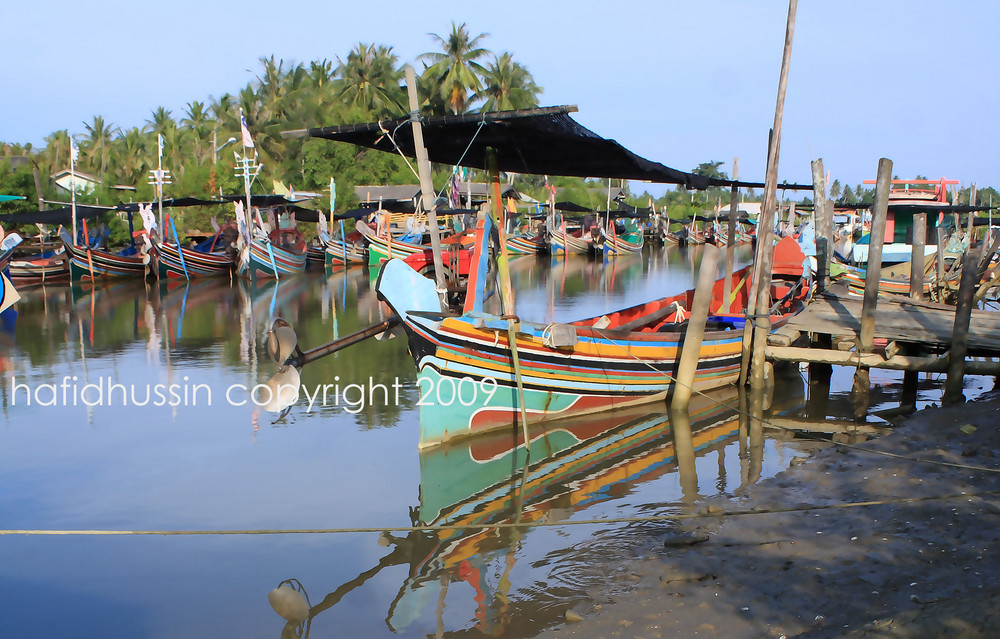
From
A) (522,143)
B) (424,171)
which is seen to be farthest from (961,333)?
(424,171)

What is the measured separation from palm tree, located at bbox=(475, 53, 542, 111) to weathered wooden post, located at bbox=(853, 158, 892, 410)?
136 ft

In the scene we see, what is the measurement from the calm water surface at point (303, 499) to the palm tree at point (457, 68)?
122 ft

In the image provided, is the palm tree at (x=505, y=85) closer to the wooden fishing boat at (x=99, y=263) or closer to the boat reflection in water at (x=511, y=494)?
the wooden fishing boat at (x=99, y=263)

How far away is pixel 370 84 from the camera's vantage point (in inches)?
1923

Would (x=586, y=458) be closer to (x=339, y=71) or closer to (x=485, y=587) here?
(x=485, y=587)

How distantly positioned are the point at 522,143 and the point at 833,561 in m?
5.62

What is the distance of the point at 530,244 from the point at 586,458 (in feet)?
108

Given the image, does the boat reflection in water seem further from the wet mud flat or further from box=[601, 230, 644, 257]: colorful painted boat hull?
box=[601, 230, 644, 257]: colorful painted boat hull

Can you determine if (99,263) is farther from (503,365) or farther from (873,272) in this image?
(873,272)

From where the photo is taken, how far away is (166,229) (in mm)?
29703

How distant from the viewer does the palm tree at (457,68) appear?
48.0 m

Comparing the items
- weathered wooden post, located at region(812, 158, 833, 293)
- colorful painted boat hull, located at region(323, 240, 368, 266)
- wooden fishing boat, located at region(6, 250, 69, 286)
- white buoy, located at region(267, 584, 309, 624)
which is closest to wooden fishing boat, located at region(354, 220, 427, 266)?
colorful painted boat hull, located at region(323, 240, 368, 266)

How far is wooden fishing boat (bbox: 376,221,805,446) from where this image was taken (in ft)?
26.8

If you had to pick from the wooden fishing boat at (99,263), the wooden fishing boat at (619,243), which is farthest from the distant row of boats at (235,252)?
the wooden fishing boat at (619,243)
